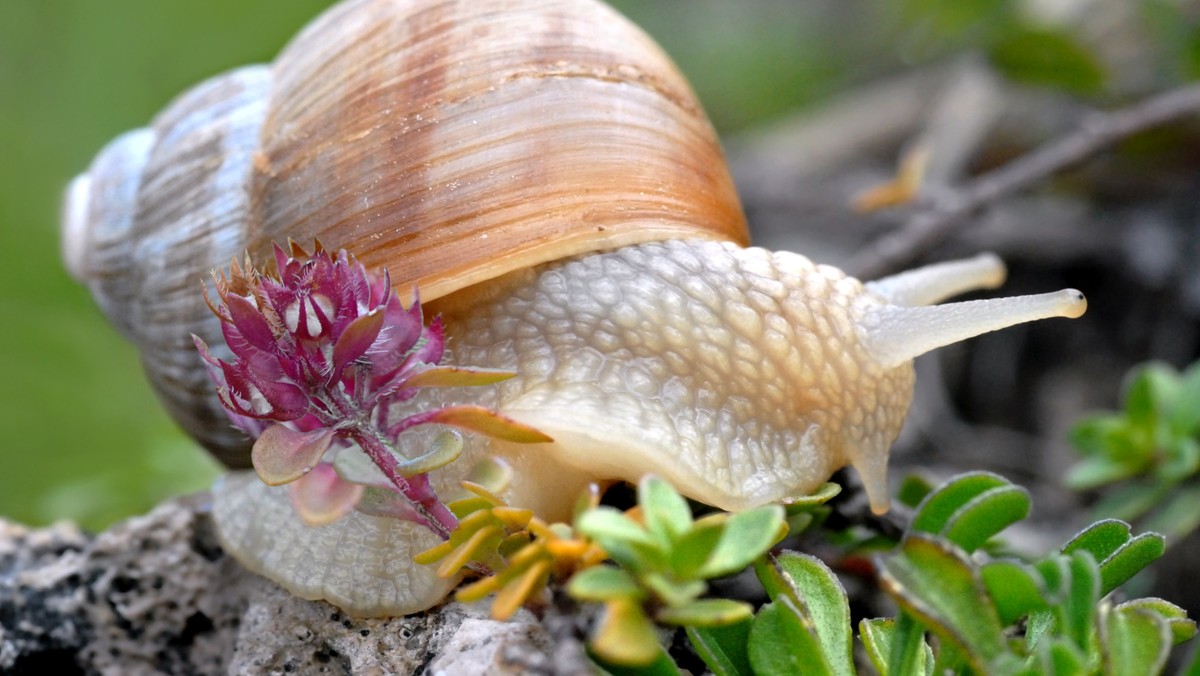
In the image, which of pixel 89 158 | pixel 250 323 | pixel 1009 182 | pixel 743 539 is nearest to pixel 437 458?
pixel 250 323

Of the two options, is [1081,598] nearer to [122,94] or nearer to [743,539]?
[743,539]

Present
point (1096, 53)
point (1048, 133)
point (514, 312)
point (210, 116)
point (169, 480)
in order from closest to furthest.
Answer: point (514, 312), point (210, 116), point (169, 480), point (1096, 53), point (1048, 133)

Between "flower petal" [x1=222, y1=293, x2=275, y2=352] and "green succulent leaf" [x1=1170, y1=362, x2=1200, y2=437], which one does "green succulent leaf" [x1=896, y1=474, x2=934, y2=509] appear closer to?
"green succulent leaf" [x1=1170, y1=362, x2=1200, y2=437]

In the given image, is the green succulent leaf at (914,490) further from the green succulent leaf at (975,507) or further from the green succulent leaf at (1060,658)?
the green succulent leaf at (1060,658)

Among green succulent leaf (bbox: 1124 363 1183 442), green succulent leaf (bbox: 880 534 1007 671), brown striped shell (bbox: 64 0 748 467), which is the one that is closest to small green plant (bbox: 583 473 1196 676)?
green succulent leaf (bbox: 880 534 1007 671)

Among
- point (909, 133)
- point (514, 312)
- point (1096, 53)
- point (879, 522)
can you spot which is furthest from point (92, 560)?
point (909, 133)

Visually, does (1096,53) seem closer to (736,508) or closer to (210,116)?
(736,508)

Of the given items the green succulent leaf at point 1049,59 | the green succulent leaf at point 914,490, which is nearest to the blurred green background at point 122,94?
the green succulent leaf at point 1049,59
